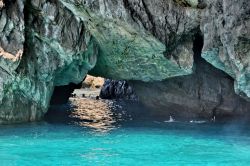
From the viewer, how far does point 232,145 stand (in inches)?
784

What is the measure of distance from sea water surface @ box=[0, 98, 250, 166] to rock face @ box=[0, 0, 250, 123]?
9.24ft

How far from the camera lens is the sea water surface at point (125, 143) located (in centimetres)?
1662

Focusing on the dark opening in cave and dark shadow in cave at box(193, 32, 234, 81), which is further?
the dark opening in cave

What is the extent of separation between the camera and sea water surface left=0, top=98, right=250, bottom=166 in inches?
655

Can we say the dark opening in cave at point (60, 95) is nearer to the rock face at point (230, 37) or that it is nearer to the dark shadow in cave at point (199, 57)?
the dark shadow in cave at point (199, 57)

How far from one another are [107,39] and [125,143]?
27.4 ft

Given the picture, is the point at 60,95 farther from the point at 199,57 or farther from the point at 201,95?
the point at 199,57

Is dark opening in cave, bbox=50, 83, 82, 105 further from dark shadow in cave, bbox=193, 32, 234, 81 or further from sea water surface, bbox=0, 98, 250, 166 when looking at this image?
dark shadow in cave, bbox=193, 32, 234, 81

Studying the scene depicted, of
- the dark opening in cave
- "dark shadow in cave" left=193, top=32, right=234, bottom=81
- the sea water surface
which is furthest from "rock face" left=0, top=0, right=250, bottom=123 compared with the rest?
the dark opening in cave

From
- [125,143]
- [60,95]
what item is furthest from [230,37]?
[60,95]

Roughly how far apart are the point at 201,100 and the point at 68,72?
10.4 metres

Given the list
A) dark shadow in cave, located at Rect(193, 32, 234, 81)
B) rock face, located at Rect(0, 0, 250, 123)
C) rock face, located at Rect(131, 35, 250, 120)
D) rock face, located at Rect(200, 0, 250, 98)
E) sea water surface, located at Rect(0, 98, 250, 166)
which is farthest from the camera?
rock face, located at Rect(131, 35, 250, 120)

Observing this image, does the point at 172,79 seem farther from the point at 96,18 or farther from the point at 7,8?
the point at 7,8

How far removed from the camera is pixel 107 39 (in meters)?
26.3
